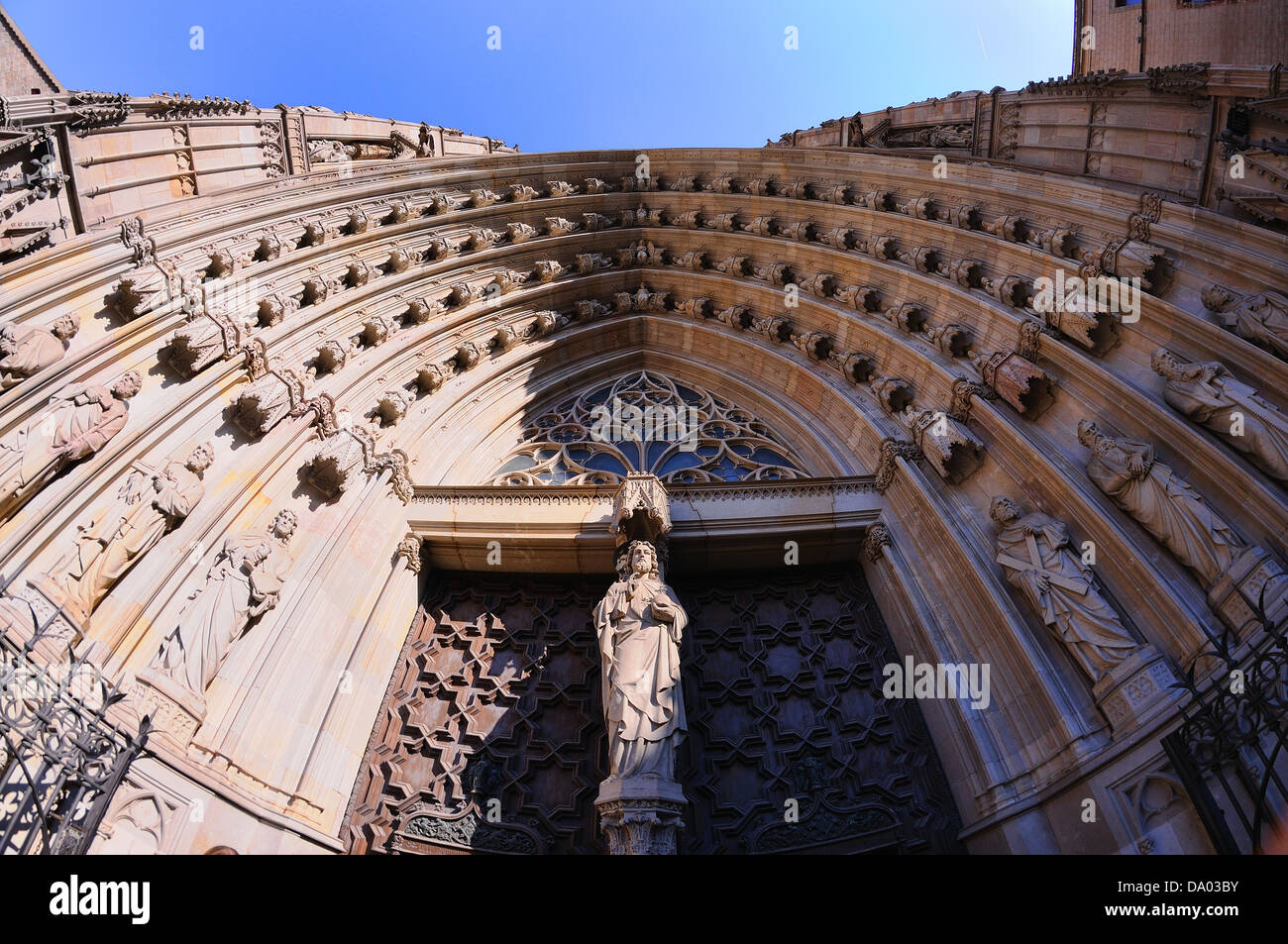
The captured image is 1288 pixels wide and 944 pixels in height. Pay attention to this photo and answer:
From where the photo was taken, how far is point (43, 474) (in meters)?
6.34

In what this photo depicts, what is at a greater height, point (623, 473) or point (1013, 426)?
point (623, 473)

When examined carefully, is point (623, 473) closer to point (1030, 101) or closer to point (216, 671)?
point (216, 671)

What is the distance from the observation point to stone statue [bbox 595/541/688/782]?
22.1ft

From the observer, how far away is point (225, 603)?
273 inches

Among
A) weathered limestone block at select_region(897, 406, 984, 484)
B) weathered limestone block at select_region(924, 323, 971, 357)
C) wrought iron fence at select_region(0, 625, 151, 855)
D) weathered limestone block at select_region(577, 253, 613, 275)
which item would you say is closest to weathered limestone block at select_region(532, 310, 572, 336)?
weathered limestone block at select_region(577, 253, 613, 275)

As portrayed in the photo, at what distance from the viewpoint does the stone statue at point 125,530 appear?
614cm

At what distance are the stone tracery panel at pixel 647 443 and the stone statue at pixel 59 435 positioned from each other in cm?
485

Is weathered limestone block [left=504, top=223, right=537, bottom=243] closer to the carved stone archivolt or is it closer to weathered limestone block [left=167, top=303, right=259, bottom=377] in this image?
weathered limestone block [left=167, top=303, right=259, bottom=377]

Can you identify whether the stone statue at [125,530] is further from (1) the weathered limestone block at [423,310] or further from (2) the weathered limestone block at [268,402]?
(1) the weathered limestone block at [423,310]

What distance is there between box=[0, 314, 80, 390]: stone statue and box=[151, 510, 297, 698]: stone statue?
78.7 inches

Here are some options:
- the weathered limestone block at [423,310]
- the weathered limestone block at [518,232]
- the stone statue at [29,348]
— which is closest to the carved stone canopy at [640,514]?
the weathered limestone block at [423,310]

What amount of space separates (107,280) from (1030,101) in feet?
37.1

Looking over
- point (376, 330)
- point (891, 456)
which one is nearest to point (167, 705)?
point (376, 330)
